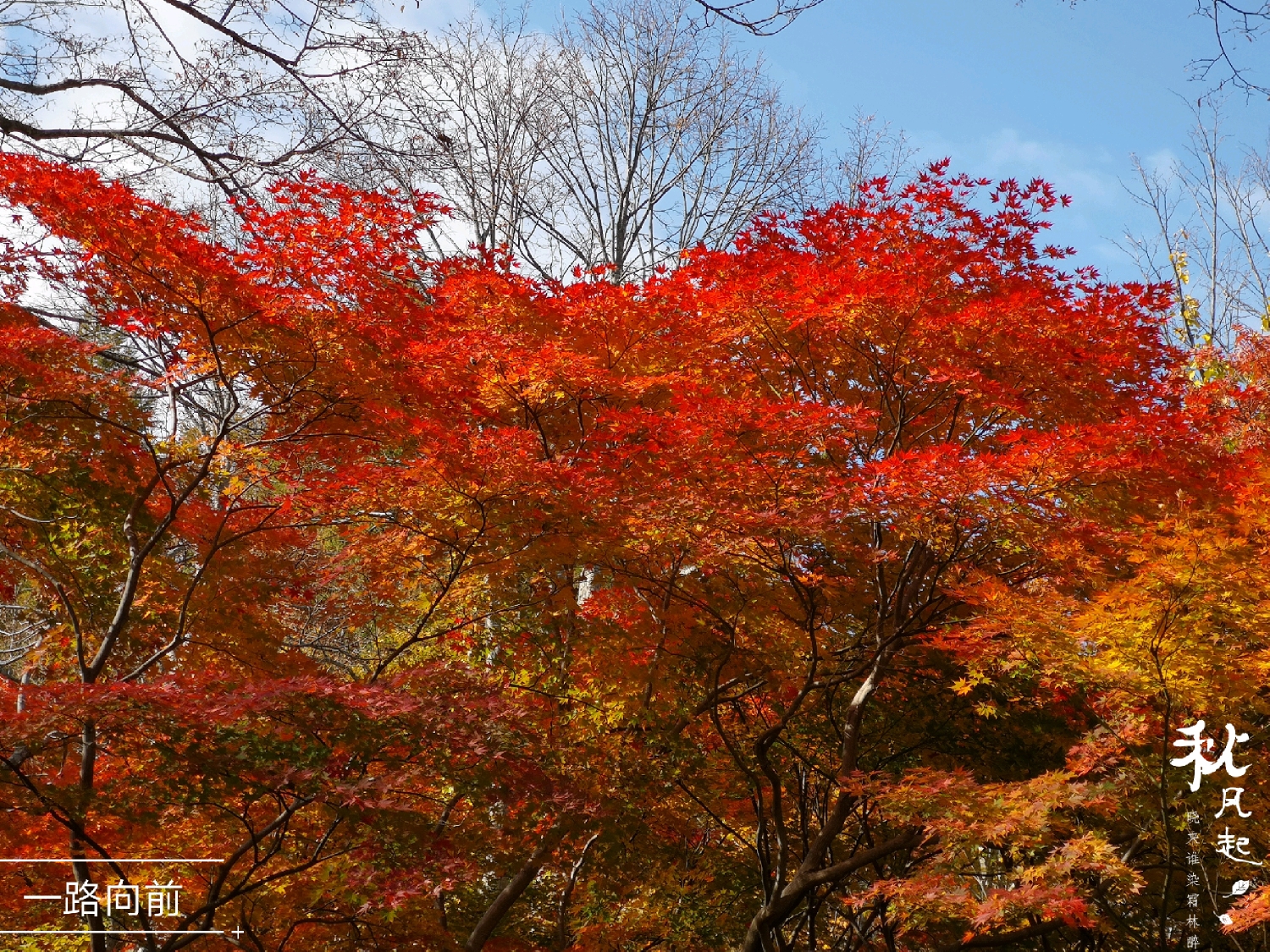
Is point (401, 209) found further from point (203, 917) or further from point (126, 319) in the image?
point (203, 917)

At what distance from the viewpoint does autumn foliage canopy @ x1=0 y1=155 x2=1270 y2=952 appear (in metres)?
4.98

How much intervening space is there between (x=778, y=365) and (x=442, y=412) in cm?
237

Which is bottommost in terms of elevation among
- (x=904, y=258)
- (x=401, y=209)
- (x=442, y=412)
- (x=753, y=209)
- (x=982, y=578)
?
(x=982, y=578)

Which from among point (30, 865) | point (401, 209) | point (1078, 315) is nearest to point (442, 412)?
point (401, 209)

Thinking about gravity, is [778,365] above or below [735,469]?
above

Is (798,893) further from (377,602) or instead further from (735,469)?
(377,602)

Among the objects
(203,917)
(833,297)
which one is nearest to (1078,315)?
(833,297)

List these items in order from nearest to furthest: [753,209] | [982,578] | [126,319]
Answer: [126,319] < [982,578] < [753,209]

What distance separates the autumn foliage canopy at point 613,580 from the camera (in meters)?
4.98

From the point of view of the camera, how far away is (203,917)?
5090 mm

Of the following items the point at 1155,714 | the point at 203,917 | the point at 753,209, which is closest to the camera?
the point at 203,917

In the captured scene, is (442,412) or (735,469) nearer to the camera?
(735,469)

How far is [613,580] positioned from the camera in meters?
7.32

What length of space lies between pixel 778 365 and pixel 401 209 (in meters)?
2.76
